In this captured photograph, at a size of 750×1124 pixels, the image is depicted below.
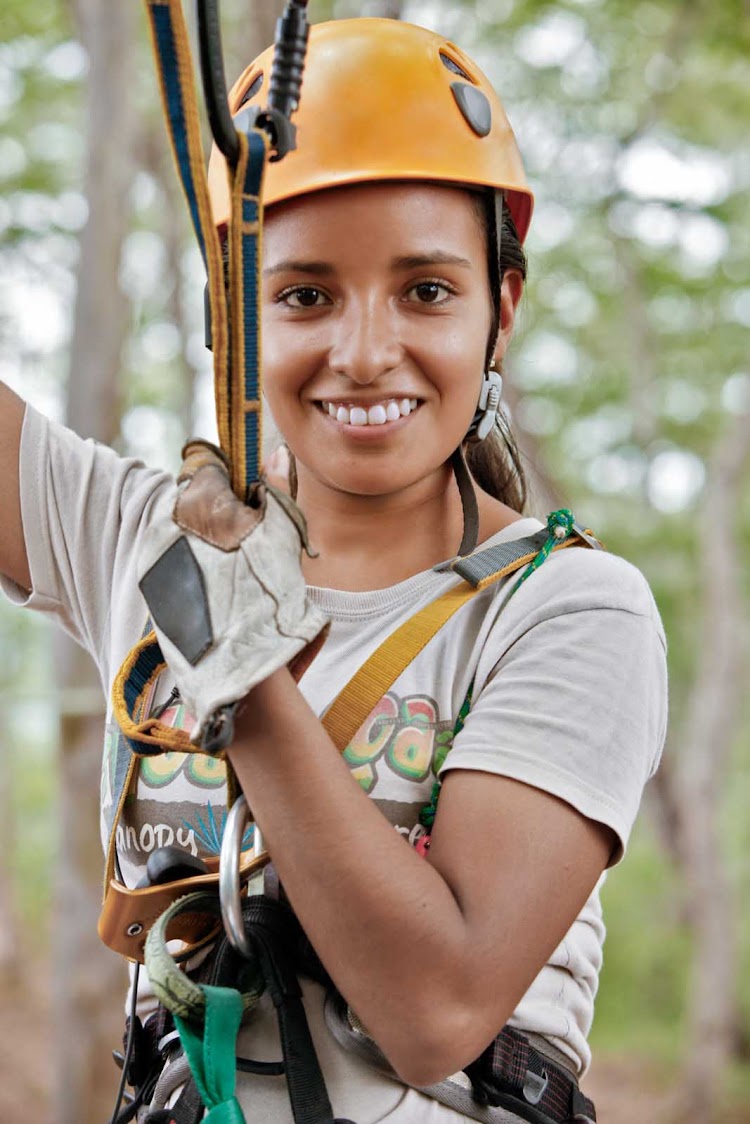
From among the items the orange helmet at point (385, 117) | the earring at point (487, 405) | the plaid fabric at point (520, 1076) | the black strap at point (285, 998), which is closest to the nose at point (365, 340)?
the orange helmet at point (385, 117)

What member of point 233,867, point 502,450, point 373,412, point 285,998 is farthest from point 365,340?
point 285,998

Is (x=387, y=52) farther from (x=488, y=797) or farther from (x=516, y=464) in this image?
(x=488, y=797)

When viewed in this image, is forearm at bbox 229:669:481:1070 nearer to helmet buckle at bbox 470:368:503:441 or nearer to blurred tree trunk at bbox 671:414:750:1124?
helmet buckle at bbox 470:368:503:441

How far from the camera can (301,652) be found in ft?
4.55

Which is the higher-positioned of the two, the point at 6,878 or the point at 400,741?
the point at 400,741

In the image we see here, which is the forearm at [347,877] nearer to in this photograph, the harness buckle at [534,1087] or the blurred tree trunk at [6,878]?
the harness buckle at [534,1087]

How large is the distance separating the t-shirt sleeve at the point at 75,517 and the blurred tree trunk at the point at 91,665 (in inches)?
157

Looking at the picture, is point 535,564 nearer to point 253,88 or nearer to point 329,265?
point 329,265

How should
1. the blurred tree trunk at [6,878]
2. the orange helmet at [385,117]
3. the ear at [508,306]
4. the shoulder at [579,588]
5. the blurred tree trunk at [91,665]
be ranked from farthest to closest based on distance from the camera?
the blurred tree trunk at [6,878], the blurred tree trunk at [91,665], the ear at [508,306], the orange helmet at [385,117], the shoulder at [579,588]

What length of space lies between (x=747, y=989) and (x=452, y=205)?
12.6 metres

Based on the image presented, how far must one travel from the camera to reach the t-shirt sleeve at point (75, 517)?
193cm

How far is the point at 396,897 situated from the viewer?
4.38 ft

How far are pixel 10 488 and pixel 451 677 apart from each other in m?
0.73

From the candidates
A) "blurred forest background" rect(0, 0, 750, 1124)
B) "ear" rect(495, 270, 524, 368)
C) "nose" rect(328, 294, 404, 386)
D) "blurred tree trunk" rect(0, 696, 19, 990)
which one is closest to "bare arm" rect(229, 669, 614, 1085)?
"nose" rect(328, 294, 404, 386)
